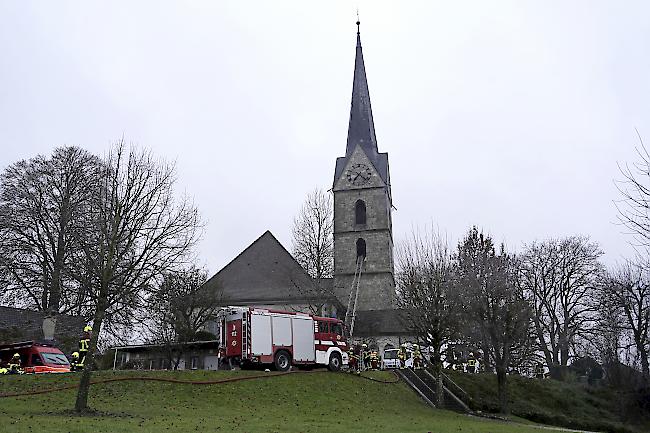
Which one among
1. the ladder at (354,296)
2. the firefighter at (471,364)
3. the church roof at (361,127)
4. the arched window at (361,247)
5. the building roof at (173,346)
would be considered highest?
the church roof at (361,127)

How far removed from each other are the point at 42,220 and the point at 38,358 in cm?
1343

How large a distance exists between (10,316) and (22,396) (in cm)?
2036

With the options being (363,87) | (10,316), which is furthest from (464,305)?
(363,87)

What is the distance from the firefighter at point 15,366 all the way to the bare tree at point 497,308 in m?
18.1

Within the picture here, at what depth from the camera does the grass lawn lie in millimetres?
15672

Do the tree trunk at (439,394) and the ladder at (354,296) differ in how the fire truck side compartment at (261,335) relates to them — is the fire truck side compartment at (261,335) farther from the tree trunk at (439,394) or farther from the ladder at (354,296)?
the ladder at (354,296)

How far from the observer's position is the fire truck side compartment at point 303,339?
93.3 feet

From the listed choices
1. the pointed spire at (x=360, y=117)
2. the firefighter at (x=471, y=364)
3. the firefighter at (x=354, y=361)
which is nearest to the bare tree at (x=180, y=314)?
the firefighter at (x=354, y=361)

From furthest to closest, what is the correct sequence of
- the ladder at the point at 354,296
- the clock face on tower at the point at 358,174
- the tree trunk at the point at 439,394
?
the clock face on tower at the point at 358,174
the ladder at the point at 354,296
the tree trunk at the point at 439,394

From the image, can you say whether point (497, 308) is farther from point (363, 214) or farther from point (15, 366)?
point (363, 214)

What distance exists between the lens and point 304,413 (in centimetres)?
2034

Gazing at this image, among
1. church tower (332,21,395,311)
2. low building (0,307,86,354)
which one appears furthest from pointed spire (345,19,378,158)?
low building (0,307,86,354)

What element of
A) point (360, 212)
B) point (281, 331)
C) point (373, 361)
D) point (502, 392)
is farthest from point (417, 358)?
point (360, 212)

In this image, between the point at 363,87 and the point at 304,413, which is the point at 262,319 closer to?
the point at 304,413
